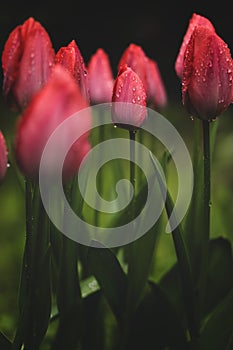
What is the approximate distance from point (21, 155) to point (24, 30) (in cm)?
20

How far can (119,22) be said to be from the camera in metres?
3.22

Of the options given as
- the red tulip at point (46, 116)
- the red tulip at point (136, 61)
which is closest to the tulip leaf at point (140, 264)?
the red tulip at point (136, 61)

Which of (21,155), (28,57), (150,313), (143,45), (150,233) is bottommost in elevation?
(150,313)

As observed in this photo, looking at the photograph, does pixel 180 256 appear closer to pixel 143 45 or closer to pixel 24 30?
pixel 24 30

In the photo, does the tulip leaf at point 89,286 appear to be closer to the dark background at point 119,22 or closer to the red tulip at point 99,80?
the red tulip at point 99,80

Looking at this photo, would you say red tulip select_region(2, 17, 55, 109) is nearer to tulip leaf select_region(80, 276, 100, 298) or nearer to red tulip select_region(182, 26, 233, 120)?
red tulip select_region(182, 26, 233, 120)

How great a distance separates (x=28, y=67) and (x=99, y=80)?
357 millimetres

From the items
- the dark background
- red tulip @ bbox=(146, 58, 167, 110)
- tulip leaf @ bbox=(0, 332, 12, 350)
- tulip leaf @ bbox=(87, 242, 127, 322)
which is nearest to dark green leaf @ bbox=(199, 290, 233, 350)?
tulip leaf @ bbox=(87, 242, 127, 322)

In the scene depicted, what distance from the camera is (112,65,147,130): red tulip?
2.59 feet

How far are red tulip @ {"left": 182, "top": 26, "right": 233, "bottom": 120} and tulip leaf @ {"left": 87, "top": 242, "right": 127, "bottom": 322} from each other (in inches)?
8.7

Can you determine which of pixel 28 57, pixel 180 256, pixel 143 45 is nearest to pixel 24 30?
pixel 28 57

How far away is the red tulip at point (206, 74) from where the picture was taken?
0.78 metres

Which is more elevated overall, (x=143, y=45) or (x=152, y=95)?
(x=143, y=45)

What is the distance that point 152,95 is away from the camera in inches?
43.2
